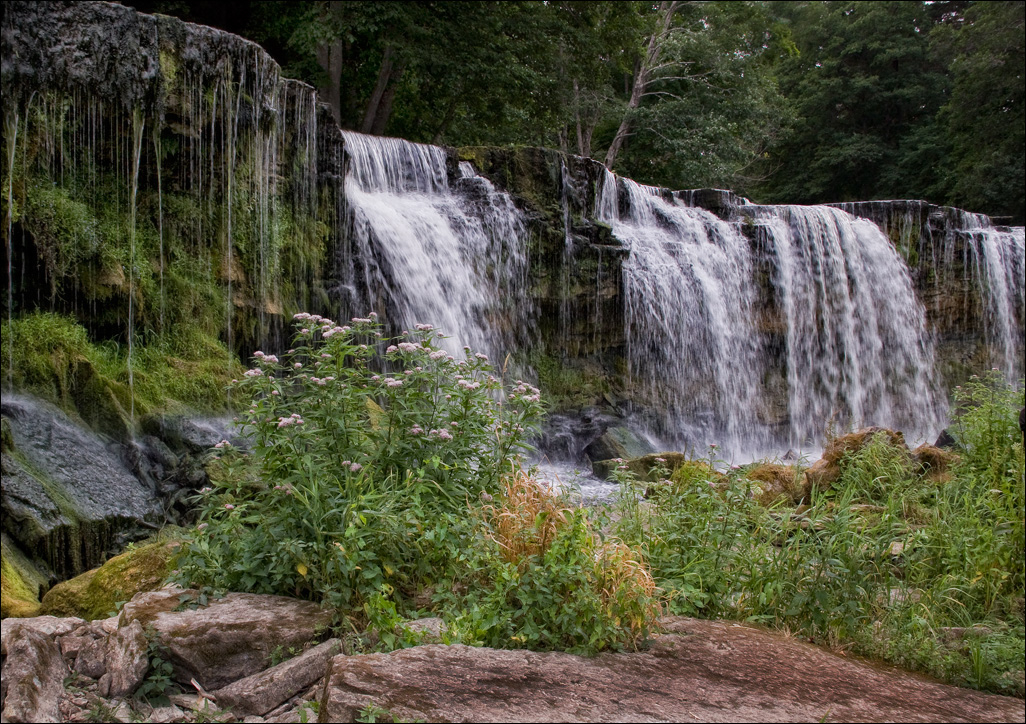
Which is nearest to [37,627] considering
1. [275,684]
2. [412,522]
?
[275,684]

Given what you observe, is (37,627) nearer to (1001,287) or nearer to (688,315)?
(688,315)

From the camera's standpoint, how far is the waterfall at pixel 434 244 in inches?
450

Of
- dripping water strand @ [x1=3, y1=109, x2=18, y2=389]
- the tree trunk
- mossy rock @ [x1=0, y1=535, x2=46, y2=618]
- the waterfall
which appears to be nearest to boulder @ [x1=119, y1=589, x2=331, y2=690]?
mossy rock @ [x1=0, y1=535, x2=46, y2=618]

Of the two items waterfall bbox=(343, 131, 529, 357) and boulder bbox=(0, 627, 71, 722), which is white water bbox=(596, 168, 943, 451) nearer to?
waterfall bbox=(343, 131, 529, 357)

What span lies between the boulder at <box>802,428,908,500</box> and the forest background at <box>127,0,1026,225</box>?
Answer: 11020 mm

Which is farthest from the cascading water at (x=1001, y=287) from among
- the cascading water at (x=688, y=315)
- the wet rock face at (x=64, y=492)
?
the wet rock face at (x=64, y=492)

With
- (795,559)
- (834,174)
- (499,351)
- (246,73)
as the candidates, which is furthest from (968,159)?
(795,559)

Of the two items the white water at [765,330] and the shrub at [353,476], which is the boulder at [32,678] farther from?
the white water at [765,330]

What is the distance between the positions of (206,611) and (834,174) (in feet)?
107

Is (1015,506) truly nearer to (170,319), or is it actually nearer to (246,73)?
(170,319)

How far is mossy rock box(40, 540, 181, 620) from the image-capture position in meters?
4.84

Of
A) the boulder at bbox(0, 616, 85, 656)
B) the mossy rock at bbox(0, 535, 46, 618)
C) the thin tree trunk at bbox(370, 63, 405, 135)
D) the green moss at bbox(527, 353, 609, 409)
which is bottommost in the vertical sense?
the mossy rock at bbox(0, 535, 46, 618)

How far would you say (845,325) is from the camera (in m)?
17.4

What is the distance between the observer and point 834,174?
3222 centimetres
